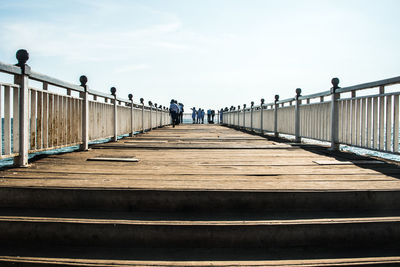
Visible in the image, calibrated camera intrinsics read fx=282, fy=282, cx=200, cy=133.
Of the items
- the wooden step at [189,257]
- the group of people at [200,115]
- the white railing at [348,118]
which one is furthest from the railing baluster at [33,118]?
the group of people at [200,115]

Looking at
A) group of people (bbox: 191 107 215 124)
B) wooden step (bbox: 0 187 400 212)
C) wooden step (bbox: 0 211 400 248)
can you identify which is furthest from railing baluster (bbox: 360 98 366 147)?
group of people (bbox: 191 107 215 124)

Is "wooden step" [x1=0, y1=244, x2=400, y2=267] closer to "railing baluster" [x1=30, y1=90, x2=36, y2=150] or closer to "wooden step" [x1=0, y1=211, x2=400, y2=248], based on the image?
"wooden step" [x1=0, y1=211, x2=400, y2=248]

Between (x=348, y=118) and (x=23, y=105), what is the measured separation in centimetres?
544

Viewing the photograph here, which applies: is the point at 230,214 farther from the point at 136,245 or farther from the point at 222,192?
the point at 136,245

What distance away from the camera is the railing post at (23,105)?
3.56m

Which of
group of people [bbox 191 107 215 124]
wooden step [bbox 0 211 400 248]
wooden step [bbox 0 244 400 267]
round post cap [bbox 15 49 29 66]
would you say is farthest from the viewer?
group of people [bbox 191 107 215 124]

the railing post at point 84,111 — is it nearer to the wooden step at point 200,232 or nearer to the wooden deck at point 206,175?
the wooden deck at point 206,175

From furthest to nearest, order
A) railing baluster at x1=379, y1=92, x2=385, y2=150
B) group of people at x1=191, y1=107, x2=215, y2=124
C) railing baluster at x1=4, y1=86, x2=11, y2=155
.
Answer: group of people at x1=191, y1=107, x2=215, y2=124 → railing baluster at x1=379, y1=92, x2=385, y2=150 → railing baluster at x1=4, y1=86, x2=11, y2=155

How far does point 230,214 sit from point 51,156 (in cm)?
345

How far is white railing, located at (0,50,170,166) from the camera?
3.48 m

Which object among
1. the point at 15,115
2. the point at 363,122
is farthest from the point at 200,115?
the point at 15,115

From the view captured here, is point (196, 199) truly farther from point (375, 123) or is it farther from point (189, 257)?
point (375, 123)

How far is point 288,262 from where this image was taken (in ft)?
6.61

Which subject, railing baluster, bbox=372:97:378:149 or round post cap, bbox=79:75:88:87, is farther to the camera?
round post cap, bbox=79:75:88:87
